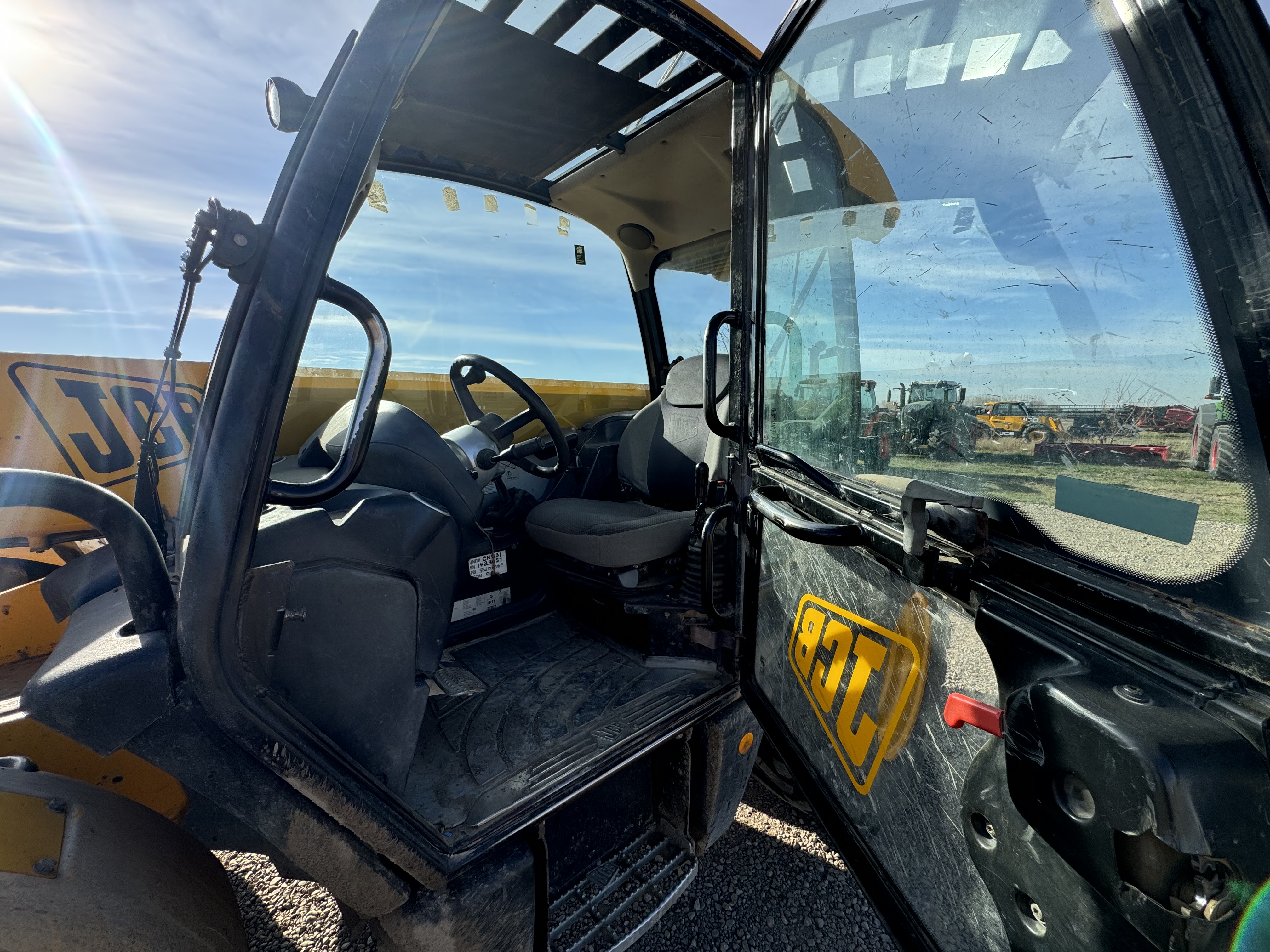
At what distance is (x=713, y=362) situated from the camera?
55.7 inches

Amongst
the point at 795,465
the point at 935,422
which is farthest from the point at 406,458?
the point at 935,422

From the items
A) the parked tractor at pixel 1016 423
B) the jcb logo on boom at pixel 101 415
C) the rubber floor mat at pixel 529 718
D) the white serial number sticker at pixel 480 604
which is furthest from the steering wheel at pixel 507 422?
the parked tractor at pixel 1016 423

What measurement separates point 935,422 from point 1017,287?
234 mm

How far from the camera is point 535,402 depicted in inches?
91.0

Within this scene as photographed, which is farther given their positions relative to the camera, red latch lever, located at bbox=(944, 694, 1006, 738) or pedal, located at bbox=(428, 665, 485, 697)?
pedal, located at bbox=(428, 665, 485, 697)

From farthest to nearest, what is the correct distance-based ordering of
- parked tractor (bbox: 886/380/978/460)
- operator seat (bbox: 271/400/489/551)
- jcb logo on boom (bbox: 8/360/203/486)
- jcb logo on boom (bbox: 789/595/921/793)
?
operator seat (bbox: 271/400/489/551)
jcb logo on boom (bbox: 8/360/203/486)
jcb logo on boom (bbox: 789/595/921/793)
parked tractor (bbox: 886/380/978/460)

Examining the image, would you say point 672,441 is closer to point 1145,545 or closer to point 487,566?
point 487,566

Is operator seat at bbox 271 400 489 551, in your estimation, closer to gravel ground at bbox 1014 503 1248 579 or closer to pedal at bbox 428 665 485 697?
pedal at bbox 428 665 485 697

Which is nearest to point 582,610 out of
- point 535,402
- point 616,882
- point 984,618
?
point 535,402

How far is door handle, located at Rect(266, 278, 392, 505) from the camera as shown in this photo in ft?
3.41

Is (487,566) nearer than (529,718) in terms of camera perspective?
No

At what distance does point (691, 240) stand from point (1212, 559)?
277 cm

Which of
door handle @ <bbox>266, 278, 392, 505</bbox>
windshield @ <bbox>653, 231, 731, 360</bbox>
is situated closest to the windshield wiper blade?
door handle @ <bbox>266, 278, 392, 505</bbox>

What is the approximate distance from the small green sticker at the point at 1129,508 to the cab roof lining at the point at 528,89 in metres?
1.24
